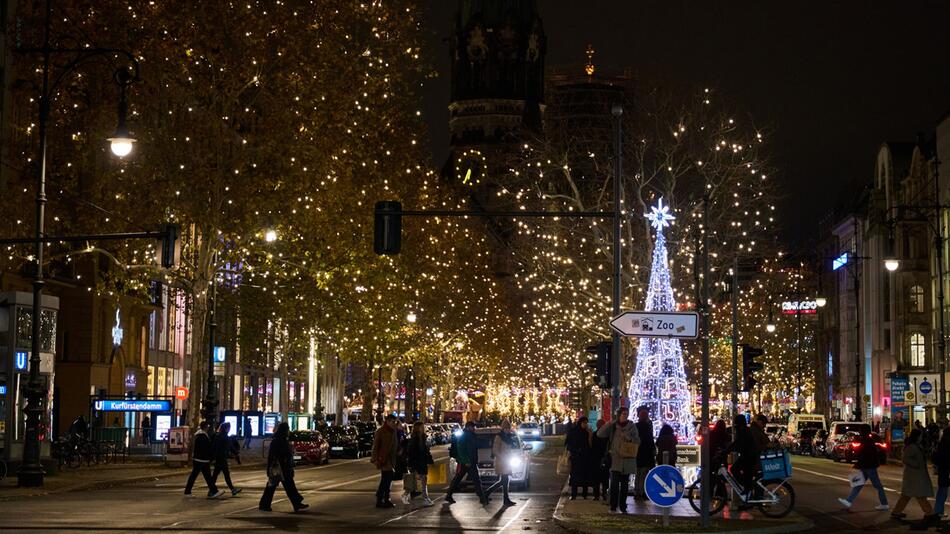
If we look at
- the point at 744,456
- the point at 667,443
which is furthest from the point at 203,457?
the point at 744,456

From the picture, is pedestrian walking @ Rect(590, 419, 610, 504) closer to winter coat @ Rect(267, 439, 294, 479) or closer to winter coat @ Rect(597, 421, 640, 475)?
winter coat @ Rect(597, 421, 640, 475)

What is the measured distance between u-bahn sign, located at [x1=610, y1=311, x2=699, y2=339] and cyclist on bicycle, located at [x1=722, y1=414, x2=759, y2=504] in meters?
4.41

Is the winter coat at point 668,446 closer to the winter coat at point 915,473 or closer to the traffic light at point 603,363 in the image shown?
the traffic light at point 603,363

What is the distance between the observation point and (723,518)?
25922mm

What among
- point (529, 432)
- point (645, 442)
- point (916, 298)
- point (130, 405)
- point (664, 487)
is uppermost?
point (916, 298)

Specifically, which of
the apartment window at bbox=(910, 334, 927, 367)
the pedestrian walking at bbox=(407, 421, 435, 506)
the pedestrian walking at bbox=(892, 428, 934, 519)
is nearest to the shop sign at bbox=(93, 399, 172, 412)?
the pedestrian walking at bbox=(407, 421, 435, 506)

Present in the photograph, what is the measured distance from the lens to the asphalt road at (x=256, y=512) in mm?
23141

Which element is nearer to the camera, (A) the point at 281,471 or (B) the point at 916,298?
(A) the point at 281,471

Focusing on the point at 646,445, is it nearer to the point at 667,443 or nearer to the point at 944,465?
the point at 667,443

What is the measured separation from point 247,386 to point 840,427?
130 feet

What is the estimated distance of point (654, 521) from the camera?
2473 cm

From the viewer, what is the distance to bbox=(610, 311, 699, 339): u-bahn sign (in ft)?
76.0

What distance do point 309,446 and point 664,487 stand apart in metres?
32.4

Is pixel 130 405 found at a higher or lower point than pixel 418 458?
higher
